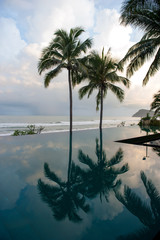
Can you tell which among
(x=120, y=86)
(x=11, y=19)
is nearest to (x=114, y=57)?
(x=120, y=86)

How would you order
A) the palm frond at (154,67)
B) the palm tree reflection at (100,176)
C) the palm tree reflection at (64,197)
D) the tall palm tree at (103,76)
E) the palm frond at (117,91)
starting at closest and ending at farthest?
the palm tree reflection at (64,197) → the palm tree reflection at (100,176) → the palm frond at (154,67) → the tall palm tree at (103,76) → the palm frond at (117,91)

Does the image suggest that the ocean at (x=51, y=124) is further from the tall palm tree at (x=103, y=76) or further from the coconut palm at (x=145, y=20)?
the coconut palm at (x=145, y=20)

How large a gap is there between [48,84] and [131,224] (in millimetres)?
8479

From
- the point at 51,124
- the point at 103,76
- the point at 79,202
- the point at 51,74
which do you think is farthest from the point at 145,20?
the point at 51,124

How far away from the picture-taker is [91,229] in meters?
1.35

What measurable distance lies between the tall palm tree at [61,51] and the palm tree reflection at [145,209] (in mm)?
7527

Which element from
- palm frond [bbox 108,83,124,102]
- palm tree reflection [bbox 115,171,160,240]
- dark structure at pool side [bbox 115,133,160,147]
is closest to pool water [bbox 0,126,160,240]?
palm tree reflection [bbox 115,171,160,240]

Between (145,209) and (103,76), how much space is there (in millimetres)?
10051

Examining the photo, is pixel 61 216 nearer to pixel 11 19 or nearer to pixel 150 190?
pixel 150 190

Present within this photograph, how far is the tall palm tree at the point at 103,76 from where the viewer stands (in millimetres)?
10359

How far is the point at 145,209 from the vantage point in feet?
5.43

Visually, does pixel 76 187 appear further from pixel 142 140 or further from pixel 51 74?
pixel 51 74

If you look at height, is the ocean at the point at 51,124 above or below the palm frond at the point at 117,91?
below

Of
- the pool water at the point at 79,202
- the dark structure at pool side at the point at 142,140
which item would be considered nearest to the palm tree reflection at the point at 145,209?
the pool water at the point at 79,202
